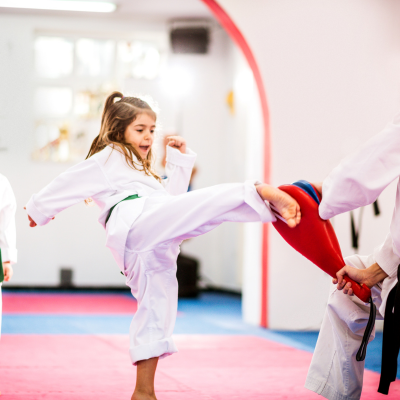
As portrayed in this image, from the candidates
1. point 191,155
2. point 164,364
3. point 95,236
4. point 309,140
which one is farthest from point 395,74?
point 95,236

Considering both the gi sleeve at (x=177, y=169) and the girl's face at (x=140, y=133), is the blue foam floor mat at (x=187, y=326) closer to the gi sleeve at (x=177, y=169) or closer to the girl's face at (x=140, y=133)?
the gi sleeve at (x=177, y=169)

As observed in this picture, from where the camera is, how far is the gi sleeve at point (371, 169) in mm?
1754

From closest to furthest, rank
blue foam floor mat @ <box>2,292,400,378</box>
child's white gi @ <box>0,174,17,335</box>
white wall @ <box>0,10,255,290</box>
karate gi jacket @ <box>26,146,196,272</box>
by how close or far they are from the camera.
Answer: karate gi jacket @ <box>26,146,196,272</box>
child's white gi @ <box>0,174,17,335</box>
blue foam floor mat @ <box>2,292,400,378</box>
white wall @ <box>0,10,255,290</box>

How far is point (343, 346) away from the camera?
2.01 m

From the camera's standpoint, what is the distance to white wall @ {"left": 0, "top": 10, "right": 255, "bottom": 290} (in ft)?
21.0

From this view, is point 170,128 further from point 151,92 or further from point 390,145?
point 390,145

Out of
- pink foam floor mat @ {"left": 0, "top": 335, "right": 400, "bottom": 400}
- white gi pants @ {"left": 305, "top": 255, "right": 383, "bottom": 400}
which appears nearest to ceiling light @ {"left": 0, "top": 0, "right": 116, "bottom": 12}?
pink foam floor mat @ {"left": 0, "top": 335, "right": 400, "bottom": 400}

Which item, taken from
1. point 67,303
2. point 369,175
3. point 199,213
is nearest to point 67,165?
point 67,303

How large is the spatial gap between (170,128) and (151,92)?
1.63 feet

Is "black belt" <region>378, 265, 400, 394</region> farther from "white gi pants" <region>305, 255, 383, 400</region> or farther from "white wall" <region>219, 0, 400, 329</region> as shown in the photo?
"white wall" <region>219, 0, 400, 329</region>

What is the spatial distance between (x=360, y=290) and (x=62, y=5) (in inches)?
216

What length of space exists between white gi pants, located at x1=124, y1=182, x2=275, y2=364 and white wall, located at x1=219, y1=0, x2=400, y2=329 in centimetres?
221

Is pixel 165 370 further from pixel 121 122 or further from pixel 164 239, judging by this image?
pixel 121 122

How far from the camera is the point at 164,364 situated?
2.88 meters
